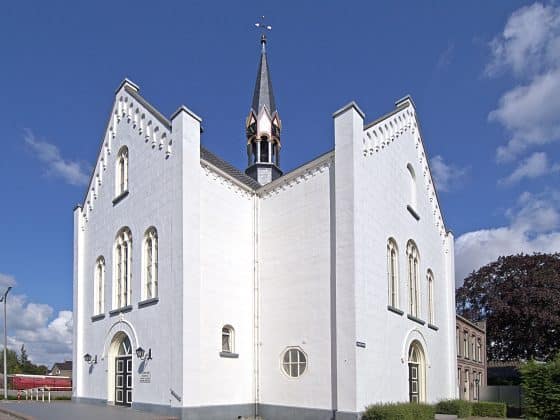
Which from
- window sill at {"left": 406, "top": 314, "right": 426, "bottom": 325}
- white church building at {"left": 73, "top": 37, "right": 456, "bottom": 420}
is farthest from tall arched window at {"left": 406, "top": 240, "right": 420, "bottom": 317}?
window sill at {"left": 406, "top": 314, "right": 426, "bottom": 325}

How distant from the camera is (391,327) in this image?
20.1m

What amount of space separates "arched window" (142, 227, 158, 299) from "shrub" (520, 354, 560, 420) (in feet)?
42.6

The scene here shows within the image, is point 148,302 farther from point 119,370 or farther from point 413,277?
point 413,277

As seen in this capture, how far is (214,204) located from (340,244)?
5069 mm

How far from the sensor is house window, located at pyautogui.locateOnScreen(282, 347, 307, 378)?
19078mm

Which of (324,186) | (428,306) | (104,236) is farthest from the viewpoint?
(428,306)

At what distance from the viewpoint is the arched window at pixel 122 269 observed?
2155cm

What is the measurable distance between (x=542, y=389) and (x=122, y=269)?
16.0 metres

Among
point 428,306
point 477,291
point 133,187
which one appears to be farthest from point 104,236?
point 477,291

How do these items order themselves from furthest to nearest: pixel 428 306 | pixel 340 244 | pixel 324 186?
1. pixel 428 306
2. pixel 324 186
3. pixel 340 244

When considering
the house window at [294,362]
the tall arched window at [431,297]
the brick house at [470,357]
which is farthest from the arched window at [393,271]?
the brick house at [470,357]

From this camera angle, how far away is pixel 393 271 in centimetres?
2152

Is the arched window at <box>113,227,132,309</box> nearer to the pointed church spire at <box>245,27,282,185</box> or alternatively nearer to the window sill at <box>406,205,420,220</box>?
the pointed church spire at <box>245,27,282,185</box>

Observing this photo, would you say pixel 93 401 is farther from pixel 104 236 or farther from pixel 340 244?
pixel 340 244
